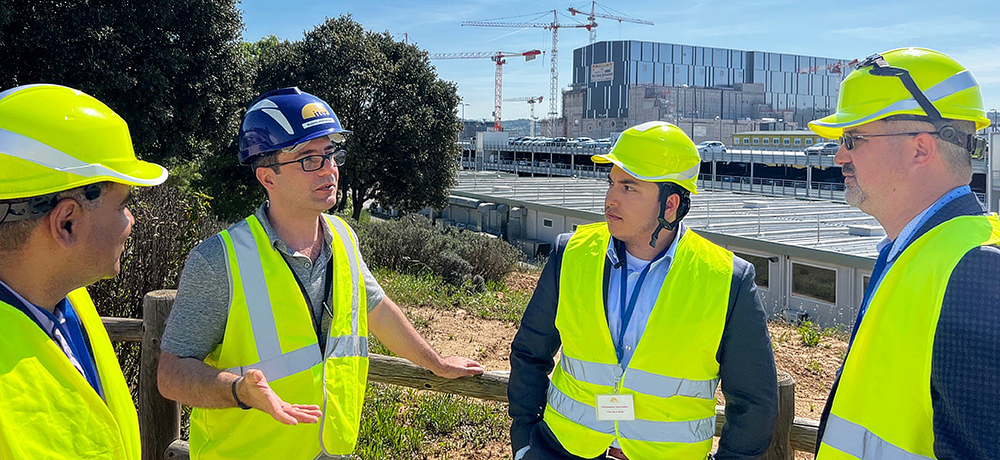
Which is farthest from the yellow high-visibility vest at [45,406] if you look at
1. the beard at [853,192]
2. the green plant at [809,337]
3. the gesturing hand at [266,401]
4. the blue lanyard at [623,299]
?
the green plant at [809,337]

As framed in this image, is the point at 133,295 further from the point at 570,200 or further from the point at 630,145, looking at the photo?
the point at 570,200

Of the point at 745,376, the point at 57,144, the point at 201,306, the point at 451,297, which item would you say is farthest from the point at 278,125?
the point at 451,297

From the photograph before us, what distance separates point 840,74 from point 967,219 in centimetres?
14361

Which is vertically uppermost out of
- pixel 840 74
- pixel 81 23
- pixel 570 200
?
pixel 840 74

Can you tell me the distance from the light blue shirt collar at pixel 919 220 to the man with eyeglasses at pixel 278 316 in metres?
1.74

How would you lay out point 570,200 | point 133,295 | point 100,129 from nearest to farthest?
point 100,129 < point 133,295 < point 570,200

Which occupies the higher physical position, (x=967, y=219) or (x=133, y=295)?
(x=967, y=219)

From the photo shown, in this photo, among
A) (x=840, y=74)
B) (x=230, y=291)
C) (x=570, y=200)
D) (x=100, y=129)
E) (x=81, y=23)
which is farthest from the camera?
(x=840, y=74)

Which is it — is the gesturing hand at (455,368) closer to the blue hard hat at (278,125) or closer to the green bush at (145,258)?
the blue hard hat at (278,125)

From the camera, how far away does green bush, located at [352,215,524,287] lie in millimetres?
12422

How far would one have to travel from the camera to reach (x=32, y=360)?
1.50 metres

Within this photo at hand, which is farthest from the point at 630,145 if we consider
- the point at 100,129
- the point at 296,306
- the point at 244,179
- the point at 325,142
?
the point at 244,179

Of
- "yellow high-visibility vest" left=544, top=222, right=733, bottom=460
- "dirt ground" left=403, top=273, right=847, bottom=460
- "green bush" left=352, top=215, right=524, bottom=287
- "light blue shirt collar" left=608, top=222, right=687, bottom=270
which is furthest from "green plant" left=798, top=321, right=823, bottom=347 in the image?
"yellow high-visibility vest" left=544, top=222, right=733, bottom=460

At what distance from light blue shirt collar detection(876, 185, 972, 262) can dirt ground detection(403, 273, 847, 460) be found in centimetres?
411
